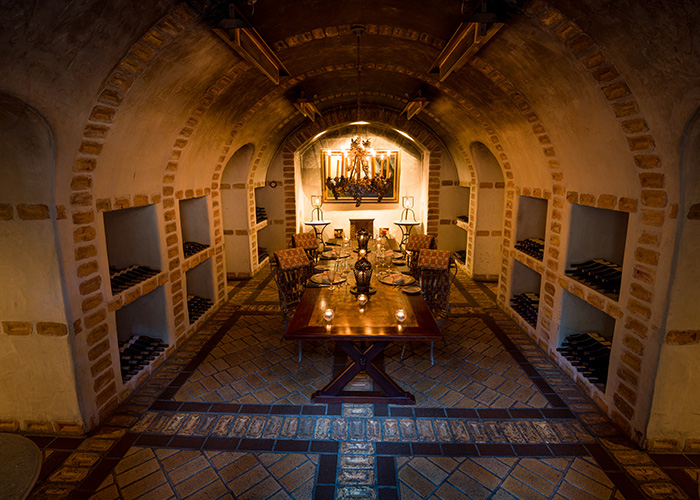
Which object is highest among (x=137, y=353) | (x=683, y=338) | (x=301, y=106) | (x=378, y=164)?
(x=301, y=106)

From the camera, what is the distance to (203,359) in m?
4.98

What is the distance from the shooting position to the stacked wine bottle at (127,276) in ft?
13.9

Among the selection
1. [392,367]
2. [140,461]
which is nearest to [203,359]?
[140,461]

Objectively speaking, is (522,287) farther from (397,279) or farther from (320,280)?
(320,280)

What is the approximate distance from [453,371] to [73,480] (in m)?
3.71

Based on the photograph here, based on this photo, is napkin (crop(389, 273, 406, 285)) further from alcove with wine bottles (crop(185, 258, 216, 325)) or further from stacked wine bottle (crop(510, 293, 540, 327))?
alcove with wine bottles (crop(185, 258, 216, 325))

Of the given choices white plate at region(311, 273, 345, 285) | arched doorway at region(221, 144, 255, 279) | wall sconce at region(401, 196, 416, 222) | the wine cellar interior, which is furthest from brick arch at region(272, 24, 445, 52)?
wall sconce at region(401, 196, 416, 222)

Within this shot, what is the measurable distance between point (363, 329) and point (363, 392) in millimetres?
905

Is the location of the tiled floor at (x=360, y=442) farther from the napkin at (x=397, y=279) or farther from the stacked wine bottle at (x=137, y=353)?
the napkin at (x=397, y=279)

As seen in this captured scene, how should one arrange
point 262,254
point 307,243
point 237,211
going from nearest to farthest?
point 307,243 < point 237,211 < point 262,254

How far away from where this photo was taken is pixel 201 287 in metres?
6.60

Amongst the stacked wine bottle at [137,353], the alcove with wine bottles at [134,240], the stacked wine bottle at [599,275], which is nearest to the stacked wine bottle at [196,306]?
the stacked wine bottle at [137,353]

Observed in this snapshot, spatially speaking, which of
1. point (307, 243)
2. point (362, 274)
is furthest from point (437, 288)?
point (307, 243)

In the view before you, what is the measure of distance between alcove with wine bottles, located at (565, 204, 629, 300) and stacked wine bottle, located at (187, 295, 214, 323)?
515 cm
